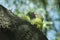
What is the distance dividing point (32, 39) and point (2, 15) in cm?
30

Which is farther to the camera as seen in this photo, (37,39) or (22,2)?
(22,2)

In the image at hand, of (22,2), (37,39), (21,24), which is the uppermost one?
(22,2)

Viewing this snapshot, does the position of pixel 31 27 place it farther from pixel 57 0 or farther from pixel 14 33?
pixel 57 0

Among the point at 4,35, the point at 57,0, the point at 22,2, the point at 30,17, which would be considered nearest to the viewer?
the point at 4,35

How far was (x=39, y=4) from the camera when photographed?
21.5 feet

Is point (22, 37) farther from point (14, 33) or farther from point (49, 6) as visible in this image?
point (49, 6)

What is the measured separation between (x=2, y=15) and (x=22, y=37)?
0.23 meters

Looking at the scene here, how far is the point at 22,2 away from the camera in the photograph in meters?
6.24

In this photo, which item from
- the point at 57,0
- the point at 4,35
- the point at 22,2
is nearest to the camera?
the point at 4,35

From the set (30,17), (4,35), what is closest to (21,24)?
(4,35)

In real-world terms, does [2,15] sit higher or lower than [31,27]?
higher

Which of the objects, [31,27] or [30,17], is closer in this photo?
[31,27]

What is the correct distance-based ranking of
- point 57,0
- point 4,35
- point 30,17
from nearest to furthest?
1. point 4,35
2. point 30,17
3. point 57,0

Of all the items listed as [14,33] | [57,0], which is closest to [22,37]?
[14,33]
